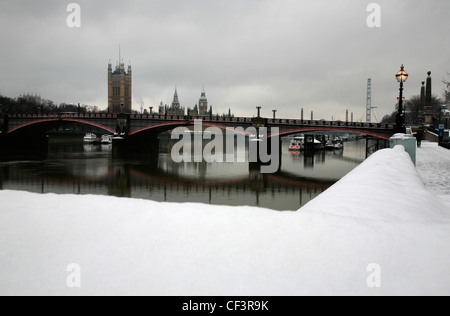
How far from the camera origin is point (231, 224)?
9.13 feet

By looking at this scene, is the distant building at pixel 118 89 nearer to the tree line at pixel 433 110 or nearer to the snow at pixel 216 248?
the tree line at pixel 433 110

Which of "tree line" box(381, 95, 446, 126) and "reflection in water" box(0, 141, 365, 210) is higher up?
"tree line" box(381, 95, 446, 126)

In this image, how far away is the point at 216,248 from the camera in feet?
8.38

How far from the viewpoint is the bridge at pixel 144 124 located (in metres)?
46.6

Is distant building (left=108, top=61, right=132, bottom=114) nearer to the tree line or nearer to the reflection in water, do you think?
the tree line

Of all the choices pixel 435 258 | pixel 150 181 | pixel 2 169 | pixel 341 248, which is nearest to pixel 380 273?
pixel 341 248

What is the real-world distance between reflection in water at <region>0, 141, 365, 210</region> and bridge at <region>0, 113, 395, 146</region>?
9.90 m

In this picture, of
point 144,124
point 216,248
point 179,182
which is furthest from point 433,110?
point 216,248

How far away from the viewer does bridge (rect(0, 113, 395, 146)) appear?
153 feet

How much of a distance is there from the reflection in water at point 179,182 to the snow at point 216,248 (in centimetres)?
1693

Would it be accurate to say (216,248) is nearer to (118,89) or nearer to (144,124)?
(144,124)

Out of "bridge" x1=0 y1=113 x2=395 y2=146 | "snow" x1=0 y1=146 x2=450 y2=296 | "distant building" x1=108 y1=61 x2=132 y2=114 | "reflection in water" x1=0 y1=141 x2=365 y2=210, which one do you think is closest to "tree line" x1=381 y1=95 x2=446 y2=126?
"bridge" x1=0 y1=113 x2=395 y2=146

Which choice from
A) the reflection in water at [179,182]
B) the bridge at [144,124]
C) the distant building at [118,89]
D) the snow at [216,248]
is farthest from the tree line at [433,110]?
the distant building at [118,89]
